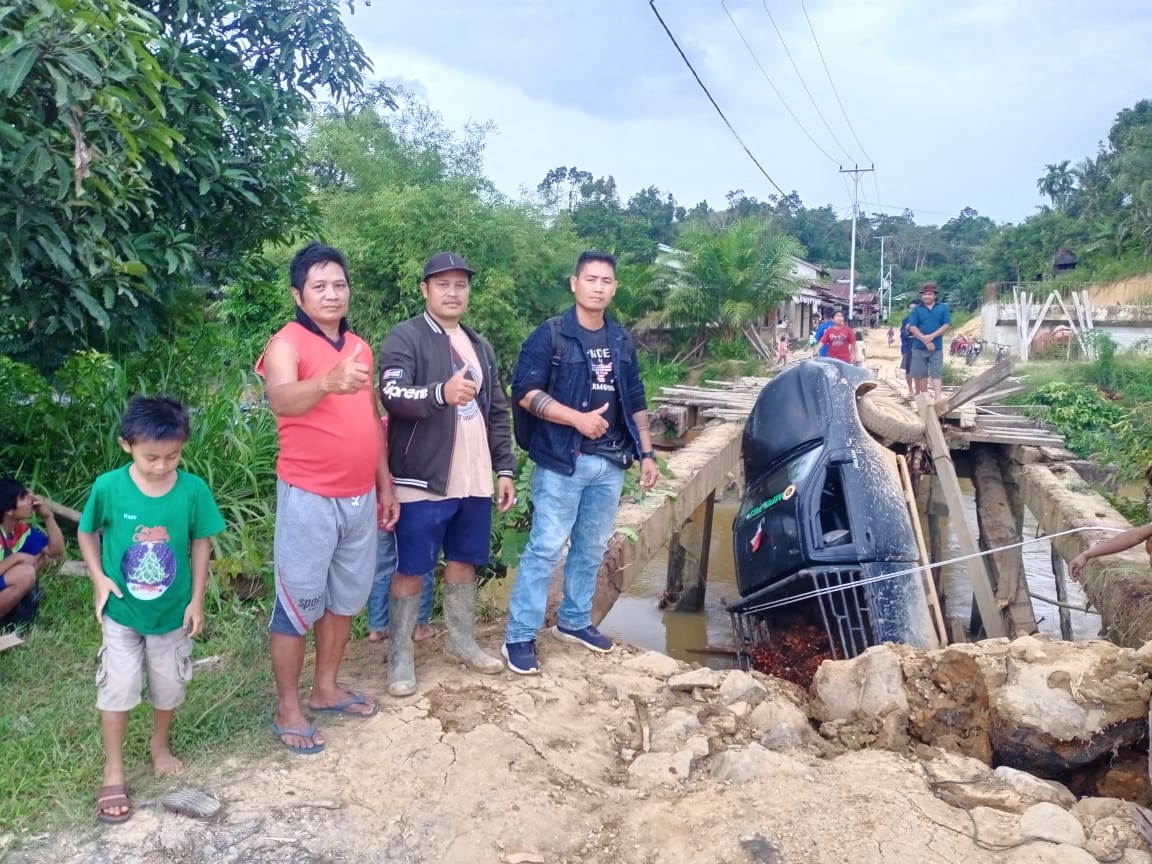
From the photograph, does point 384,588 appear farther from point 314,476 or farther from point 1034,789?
point 1034,789

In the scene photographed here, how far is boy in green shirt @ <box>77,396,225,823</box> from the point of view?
2707 mm

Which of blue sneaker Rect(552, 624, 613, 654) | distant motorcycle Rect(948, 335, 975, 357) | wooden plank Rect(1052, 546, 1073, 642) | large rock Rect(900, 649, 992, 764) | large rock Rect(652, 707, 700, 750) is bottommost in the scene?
wooden plank Rect(1052, 546, 1073, 642)

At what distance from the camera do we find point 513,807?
2.78 metres

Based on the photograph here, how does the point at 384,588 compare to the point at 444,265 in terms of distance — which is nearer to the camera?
the point at 444,265

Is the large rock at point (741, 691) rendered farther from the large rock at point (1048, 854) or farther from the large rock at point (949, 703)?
the large rock at point (1048, 854)

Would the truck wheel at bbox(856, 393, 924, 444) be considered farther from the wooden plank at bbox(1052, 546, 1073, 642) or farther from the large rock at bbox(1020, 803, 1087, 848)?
the large rock at bbox(1020, 803, 1087, 848)

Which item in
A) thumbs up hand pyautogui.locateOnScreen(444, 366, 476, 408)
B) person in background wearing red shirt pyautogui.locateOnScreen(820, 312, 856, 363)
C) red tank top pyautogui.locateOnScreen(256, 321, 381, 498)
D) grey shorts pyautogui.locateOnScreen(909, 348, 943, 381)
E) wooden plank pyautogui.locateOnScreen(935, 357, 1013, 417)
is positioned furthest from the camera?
person in background wearing red shirt pyautogui.locateOnScreen(820, 312, 856, 363)

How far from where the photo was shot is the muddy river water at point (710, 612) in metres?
9.12

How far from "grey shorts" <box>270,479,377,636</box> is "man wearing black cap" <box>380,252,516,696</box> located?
300 mm

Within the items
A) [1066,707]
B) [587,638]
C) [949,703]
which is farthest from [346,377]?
[1066,707]

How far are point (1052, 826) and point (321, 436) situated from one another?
251 cm

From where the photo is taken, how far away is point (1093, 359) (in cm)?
1962

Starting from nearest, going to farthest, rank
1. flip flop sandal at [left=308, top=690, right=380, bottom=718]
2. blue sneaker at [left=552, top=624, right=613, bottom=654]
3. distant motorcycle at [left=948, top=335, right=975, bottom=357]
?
flip flop sandal at [left=308, top=690, right=380, bottom=718], blue sneaker at [left=552, top=624, right=613, bottom=654], distant motorcycle at [left=948, top=335, right=975, bottom=357]

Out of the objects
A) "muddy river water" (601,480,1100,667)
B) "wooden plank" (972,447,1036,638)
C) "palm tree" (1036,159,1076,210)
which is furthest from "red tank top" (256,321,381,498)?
"palm tree" (1036,159,1076,210)
